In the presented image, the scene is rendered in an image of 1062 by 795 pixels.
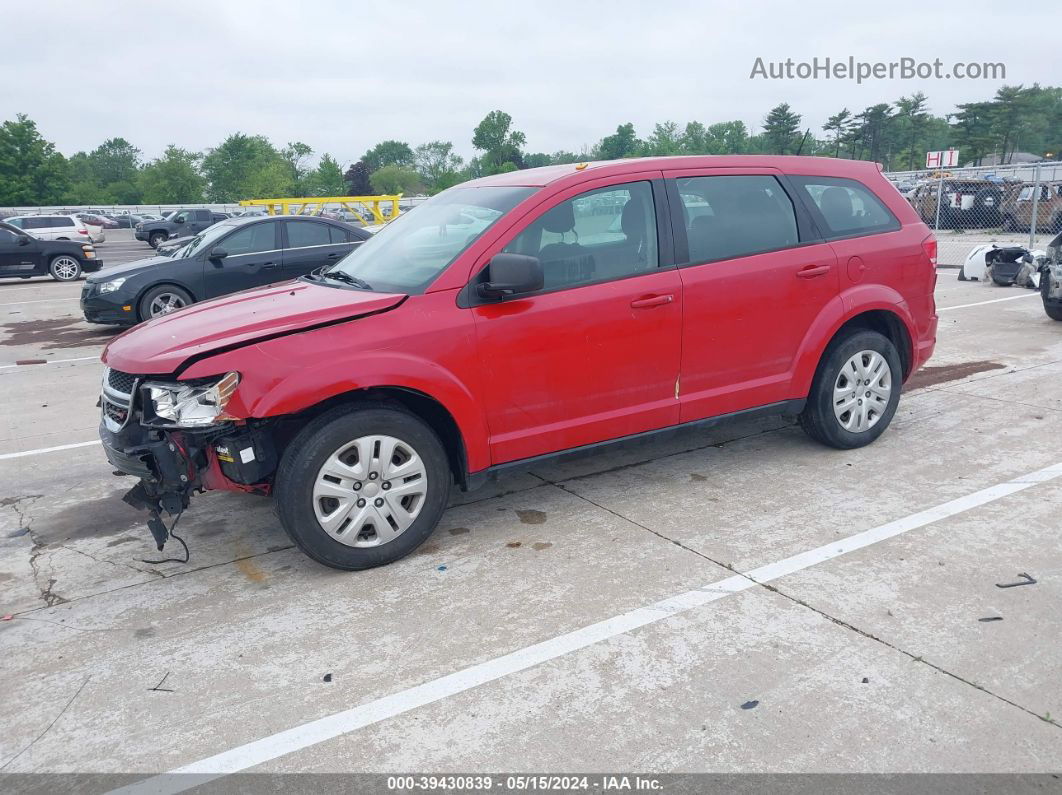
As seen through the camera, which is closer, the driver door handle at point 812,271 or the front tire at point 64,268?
the driver door handle at point 812,271

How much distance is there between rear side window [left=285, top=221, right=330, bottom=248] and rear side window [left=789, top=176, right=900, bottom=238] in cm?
828

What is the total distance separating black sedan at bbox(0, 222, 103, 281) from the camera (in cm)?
1916

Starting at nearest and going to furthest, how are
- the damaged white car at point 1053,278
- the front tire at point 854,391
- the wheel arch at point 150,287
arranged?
the front tire at point 854,391
the damaged white car at point 1053,278
the wheel arch at point 150,287

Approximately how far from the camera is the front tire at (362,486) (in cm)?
382

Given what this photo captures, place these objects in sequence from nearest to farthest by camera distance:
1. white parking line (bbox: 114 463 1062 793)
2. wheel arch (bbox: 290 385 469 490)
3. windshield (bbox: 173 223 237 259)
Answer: white parking line (bbox: 114 463 1062 793)
wheel arch (bbox: 290 385 469 490)
windshield (bbox: 173 223 237 259)

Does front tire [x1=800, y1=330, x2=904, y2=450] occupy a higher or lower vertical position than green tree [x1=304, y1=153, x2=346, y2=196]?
lower

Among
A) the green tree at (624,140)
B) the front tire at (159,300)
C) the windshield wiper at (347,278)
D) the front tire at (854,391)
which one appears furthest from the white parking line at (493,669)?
the green tree at (624,140)

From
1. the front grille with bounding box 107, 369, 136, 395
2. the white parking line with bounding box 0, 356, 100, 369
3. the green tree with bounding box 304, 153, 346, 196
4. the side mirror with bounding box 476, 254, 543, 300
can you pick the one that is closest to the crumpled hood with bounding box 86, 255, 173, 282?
the white parking line with bounding box 0, 356, 100, 369

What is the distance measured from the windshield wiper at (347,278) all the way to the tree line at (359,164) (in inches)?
1920

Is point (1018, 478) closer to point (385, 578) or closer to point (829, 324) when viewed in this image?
point (829, 324)

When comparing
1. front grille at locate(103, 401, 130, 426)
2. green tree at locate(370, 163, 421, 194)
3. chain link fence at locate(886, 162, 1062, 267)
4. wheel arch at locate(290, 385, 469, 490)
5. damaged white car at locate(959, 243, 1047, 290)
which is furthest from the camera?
green tree at locate(370, 163, 421, 194)

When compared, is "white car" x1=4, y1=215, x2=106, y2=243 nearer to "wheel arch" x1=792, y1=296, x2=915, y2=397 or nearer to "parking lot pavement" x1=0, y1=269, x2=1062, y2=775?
"parking lot pavement" x1=0, y1=269, x2=1062, y2=775

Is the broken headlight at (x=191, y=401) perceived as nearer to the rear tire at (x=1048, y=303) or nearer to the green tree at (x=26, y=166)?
the rear tire at (x=1048, y=303)

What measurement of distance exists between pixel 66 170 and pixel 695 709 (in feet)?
276
